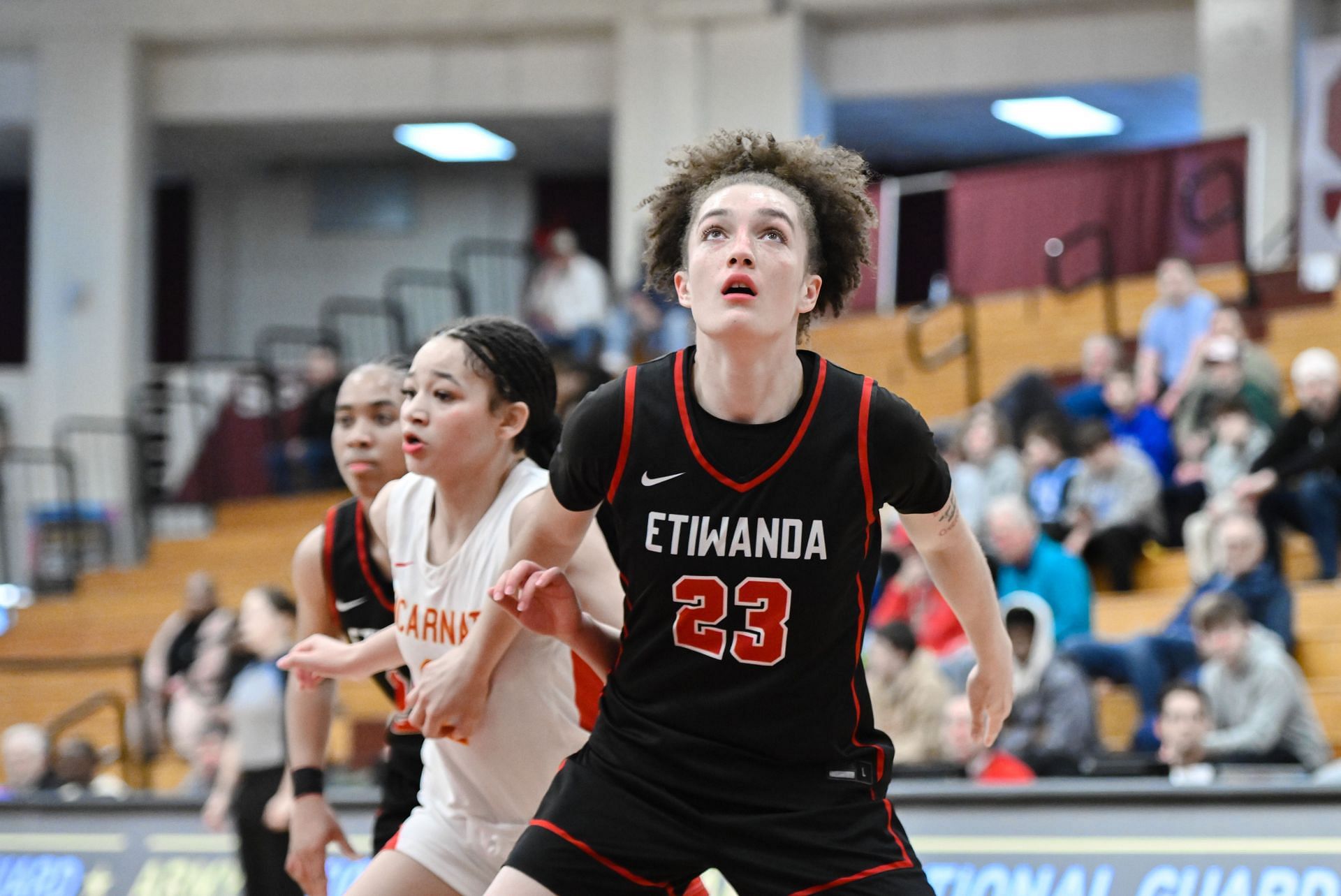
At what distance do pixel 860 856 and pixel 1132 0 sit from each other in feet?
50.0

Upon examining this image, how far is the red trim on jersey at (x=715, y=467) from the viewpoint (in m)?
3.12

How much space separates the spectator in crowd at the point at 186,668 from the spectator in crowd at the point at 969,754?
4.34m

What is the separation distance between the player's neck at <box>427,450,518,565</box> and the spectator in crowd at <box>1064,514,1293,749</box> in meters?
5.20

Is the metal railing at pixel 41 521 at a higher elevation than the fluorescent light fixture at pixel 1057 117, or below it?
below

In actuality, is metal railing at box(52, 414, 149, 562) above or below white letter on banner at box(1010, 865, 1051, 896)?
above

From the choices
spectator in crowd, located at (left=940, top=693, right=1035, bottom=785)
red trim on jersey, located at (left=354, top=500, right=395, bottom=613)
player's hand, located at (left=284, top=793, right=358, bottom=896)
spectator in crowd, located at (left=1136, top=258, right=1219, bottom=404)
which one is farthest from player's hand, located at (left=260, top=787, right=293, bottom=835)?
spectator in crowd, located at (left=1136, top=258, right=1219, bottom=404)

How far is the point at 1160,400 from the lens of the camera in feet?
38.2

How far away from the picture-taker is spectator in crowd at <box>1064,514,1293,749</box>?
27.8ft

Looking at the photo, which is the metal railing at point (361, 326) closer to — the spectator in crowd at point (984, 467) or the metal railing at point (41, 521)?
the metal railing at point (41, 521)

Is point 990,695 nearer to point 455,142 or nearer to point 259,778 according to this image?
point 259,778

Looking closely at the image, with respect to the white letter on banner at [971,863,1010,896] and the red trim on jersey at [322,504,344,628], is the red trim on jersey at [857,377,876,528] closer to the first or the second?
the red trim on jersey at [322,504,344,628]

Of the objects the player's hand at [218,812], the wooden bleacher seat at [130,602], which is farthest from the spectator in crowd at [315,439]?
the player's hand at [218,812]

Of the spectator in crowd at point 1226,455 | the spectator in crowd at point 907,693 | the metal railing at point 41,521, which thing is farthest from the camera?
the metal railing at point 41,521

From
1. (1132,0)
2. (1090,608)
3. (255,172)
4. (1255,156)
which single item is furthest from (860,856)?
(255,172)
